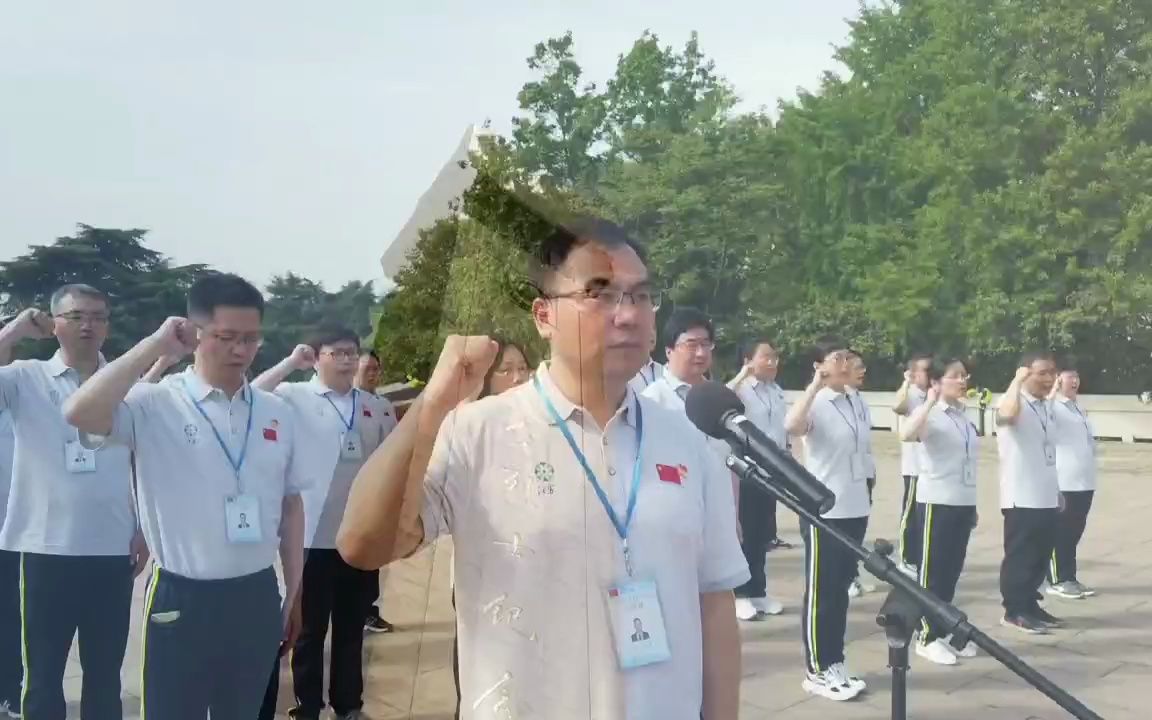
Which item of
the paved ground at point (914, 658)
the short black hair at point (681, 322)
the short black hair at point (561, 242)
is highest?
the short black hair at point (561, 242)

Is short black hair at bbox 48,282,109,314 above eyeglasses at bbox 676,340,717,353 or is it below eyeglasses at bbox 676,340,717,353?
above

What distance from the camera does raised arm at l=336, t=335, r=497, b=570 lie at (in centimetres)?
81

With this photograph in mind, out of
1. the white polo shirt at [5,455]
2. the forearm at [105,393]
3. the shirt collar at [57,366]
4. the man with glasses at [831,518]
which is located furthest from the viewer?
the man with glasses at [831,518]

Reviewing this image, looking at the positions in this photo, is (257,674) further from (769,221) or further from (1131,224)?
(1131,224)

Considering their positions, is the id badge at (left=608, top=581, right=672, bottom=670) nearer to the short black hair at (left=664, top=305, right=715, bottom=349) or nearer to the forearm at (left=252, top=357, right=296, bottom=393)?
the short black hair at (left=664, top=305, right=715, bottom=349)

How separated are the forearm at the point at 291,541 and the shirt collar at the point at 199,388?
24 centimetres

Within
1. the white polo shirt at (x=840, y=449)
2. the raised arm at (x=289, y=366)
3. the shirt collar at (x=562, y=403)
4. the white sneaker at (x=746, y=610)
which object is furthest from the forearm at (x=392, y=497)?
the white sneaker at (x=746, y=610)

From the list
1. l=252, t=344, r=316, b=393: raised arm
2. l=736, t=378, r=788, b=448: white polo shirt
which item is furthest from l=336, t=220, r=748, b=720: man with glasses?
l=736, t=378, r=788, b=448: white polo shirt

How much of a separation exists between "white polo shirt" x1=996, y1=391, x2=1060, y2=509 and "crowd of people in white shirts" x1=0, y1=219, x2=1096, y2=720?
112cm

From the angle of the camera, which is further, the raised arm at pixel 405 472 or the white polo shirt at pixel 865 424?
the white polo shirt at pixel 865 424

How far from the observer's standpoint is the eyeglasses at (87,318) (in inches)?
42.0

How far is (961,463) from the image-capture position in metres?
4.03

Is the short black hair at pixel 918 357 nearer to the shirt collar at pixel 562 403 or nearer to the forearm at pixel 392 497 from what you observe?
the shirt collar at pixel 562 403

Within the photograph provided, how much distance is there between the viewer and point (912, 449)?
468 centimetres
